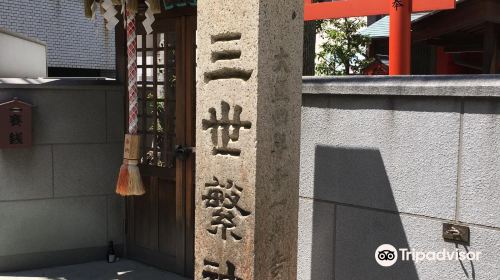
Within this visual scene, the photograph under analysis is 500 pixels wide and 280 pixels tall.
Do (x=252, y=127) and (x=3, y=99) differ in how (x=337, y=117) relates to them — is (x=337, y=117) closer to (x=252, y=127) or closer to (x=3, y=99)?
(x=252, y=127)

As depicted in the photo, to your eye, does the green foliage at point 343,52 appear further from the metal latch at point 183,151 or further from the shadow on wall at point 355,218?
the shadow on wall at point 355,218

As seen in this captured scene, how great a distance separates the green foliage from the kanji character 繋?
10.3 meters

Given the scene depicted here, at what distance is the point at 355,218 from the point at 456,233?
842mm

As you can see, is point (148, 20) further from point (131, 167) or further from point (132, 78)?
point (131, 167)

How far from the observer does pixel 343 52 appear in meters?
14.0

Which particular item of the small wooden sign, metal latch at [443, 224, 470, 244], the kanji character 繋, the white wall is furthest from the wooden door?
metal latch at [443, 224, 470, 244]

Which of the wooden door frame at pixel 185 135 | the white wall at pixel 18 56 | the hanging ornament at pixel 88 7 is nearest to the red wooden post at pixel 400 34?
the wooden door frame at pixel 185 135

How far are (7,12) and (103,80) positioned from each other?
37.2 feet

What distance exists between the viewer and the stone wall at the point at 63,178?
717 cm

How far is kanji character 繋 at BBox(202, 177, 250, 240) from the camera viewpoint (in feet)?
12.9

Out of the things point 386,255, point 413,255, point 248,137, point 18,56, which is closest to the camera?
point 248,137

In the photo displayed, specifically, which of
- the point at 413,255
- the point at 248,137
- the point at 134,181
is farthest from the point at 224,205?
the point at 134,181

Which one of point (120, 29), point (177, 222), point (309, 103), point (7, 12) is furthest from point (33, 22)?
point (309, 103)

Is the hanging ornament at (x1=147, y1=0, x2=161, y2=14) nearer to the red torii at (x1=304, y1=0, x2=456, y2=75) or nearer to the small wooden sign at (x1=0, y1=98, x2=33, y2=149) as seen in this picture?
the small wooden sign at (x1=0, y1=98, x2=33, y2=149)
